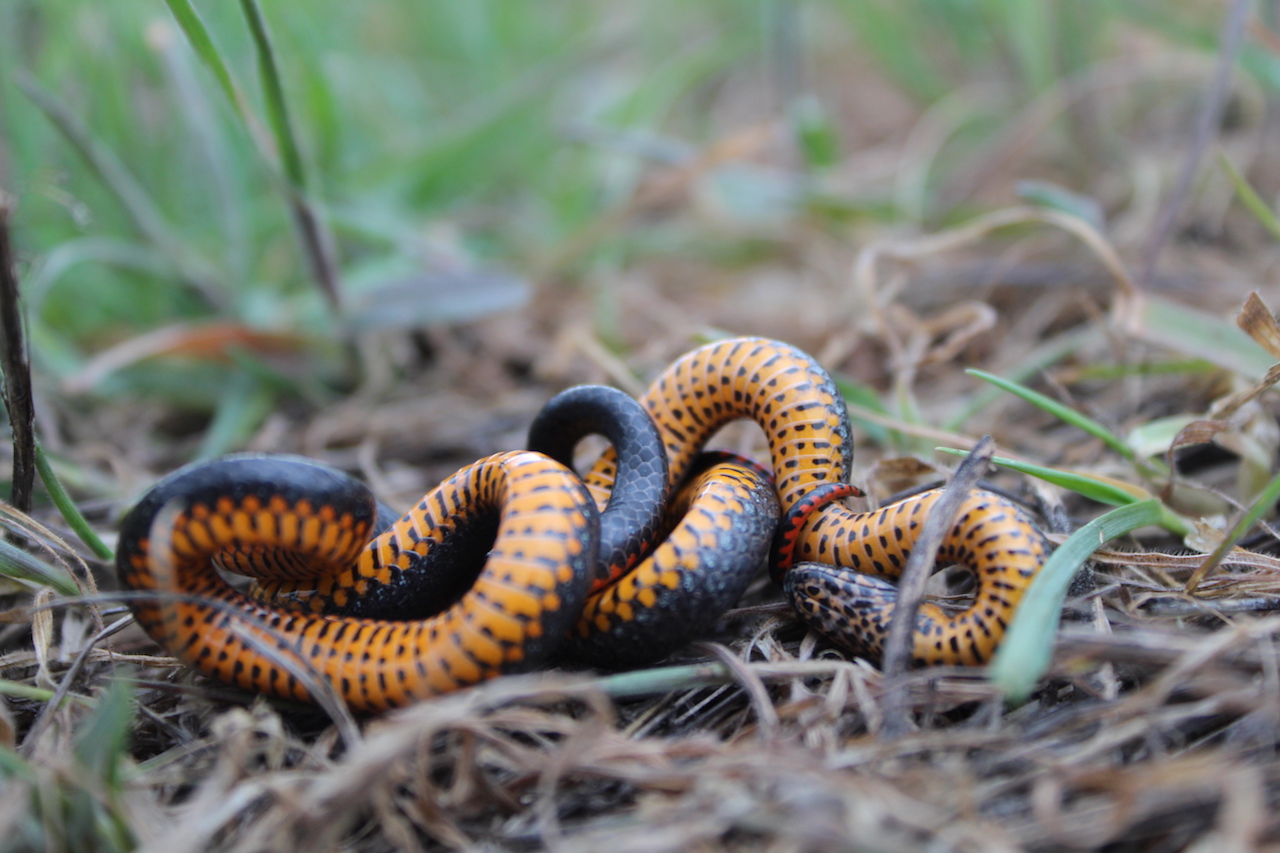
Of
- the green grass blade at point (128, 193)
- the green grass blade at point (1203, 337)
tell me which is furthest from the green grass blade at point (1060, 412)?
the green grass blade at point (128, 193)

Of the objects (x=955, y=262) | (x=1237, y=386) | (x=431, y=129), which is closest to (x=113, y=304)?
(x=431, y=129)

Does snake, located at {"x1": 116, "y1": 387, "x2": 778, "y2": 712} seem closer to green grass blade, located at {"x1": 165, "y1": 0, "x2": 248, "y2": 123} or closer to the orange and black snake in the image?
the orange and black snake

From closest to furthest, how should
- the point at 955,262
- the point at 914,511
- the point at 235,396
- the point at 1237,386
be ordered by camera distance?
the point at 914,511 → the point at 1237,386 → the point at 235,396 → the point at 955,262

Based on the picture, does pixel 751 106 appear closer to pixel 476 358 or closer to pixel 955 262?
pixel 955 262

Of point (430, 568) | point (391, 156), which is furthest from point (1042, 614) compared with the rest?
point (391, 156)

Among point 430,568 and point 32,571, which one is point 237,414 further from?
point 430,568
